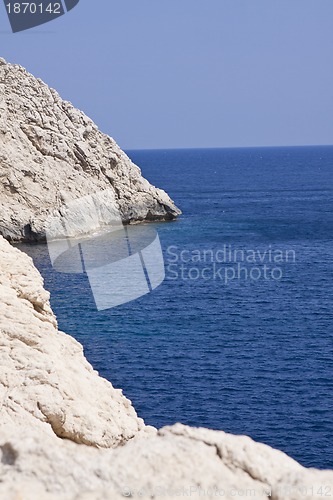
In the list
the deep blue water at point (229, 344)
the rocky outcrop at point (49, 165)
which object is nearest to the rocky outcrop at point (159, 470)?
the deep blue water at point (229, 344)

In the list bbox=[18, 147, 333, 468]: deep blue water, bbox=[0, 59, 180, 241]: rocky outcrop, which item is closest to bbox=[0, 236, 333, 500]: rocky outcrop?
bbox=[18, 147, 333, 468]: deep blue water

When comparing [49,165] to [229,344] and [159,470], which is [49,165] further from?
[159,470]

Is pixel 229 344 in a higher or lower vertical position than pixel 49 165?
lower

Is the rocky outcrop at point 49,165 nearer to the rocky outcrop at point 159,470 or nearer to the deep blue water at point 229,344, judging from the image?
the deep blue water at point 229,344

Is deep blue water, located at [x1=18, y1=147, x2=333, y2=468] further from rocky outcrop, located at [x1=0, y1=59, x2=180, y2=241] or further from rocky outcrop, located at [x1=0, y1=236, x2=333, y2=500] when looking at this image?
rocky outcrop, located at [x1=0, y1=236, x2=333, y2=500]

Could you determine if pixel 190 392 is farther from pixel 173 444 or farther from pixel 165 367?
pixel 173 444

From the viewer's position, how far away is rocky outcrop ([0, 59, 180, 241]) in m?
75.3

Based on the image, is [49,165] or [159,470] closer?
[159,470]

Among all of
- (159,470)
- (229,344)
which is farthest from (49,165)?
(159,470)

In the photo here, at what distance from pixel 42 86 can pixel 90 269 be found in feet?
101

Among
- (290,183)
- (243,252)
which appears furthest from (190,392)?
(290,183)

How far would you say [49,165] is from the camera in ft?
263

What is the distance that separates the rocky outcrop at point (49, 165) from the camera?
75.3m

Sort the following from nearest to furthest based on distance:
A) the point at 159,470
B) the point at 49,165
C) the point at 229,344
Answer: the point at 159,470
the point at 229,344
the point at 49,165
